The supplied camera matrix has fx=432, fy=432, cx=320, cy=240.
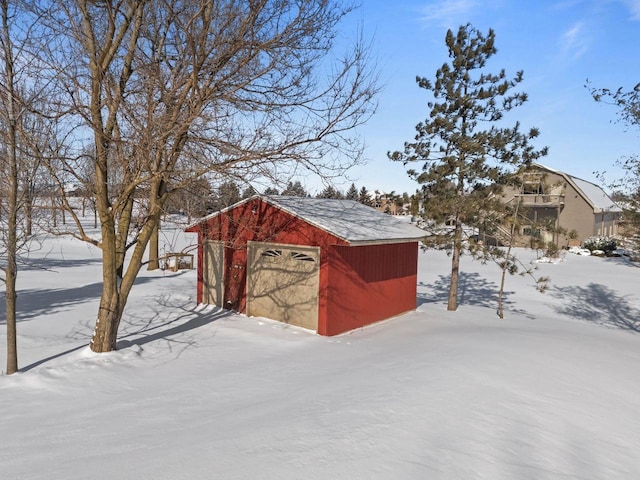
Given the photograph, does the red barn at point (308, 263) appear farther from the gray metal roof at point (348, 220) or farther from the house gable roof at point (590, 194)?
the house gable roof at point (590, 194)

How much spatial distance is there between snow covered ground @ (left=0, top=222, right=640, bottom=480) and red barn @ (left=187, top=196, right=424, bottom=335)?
555 millimetres

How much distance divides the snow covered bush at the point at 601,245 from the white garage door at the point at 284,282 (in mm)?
26230

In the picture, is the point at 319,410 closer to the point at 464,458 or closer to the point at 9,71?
the point at 464,458

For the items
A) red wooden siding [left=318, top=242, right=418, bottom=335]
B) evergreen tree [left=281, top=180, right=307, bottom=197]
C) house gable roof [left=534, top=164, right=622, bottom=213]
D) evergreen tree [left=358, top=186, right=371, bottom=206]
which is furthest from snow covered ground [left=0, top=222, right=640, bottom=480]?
evergreen tree [left=358, top=186, right=371, bottom=206]

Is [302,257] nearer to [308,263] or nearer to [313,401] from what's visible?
[308,263]

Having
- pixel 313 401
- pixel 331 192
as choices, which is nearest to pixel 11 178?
pixel 313 401

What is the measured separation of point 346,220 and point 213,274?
4.20 meters

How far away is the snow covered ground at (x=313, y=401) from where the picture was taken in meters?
3.89

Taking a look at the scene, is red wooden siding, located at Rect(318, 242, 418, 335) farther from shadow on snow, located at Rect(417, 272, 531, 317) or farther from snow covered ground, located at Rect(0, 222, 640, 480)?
shadow on snow, located at Rect(417, 272, 531, 317)

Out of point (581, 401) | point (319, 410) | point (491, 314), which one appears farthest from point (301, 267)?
point (491, 314)

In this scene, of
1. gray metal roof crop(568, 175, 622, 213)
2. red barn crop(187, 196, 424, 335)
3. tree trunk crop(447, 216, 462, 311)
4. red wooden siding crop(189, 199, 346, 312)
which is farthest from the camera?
gray metal roof crop(568, 175, 622, 213)

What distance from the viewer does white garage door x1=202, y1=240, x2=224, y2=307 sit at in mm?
12047

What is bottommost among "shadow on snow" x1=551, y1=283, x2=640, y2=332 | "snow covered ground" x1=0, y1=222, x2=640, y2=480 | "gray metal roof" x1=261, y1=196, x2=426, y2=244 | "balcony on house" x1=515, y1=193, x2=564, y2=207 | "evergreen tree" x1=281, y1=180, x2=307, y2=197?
"shadow on snow" x1=551, y1=283, x2=640, y2=332

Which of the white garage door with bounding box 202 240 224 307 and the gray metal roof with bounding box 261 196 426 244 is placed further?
the white garage door with bounding box 202 240 224 307
